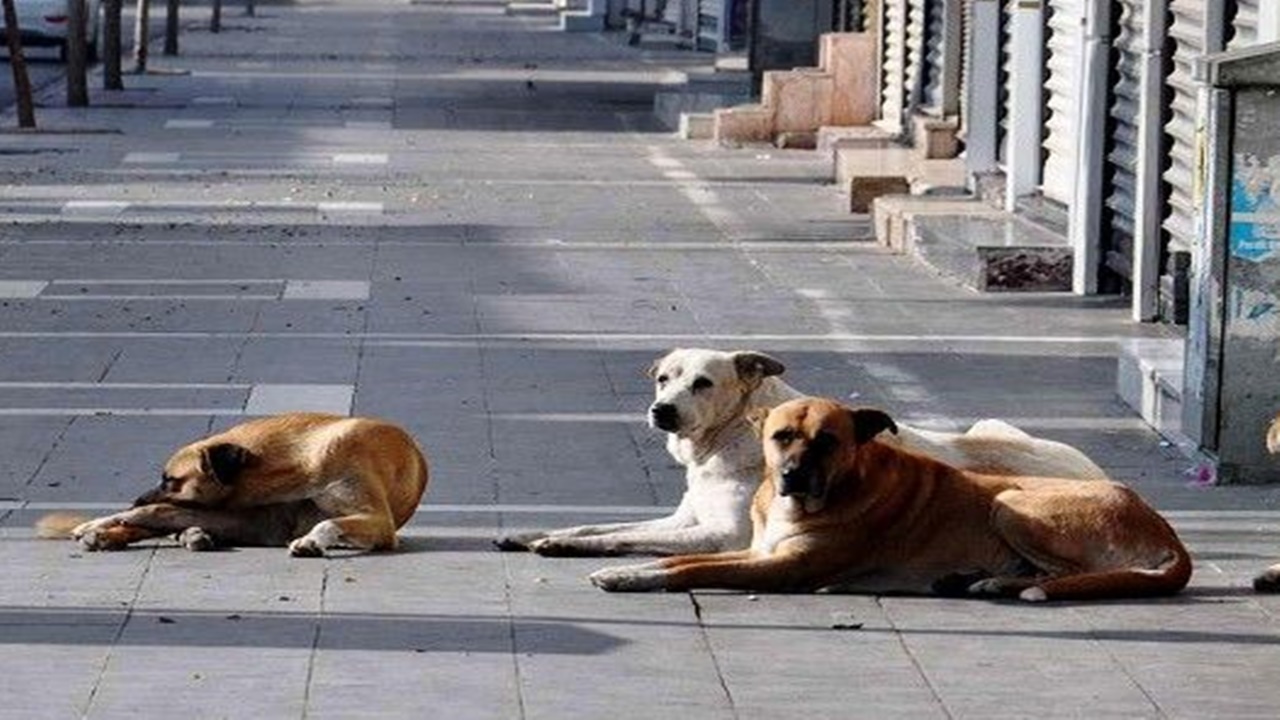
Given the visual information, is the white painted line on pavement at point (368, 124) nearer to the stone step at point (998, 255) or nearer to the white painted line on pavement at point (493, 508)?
the stone step at point (998, 255)

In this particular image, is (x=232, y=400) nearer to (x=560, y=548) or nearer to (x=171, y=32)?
(x=560, y=548)

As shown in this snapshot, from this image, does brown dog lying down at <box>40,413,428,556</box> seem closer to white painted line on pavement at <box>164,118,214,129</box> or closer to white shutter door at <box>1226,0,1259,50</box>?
white shutter door at <box>1226,0,1259,50</box>

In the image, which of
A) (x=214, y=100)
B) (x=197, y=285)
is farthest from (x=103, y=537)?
(x=214, y=100)

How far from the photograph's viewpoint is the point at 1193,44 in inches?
708

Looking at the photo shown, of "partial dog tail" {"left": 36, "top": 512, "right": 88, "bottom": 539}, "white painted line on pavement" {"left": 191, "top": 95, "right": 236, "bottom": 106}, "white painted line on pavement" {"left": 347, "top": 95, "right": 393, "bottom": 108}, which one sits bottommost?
"white painted line on pavement" {"left": 347, "top": 95, "right": 393, "bottom": 108}

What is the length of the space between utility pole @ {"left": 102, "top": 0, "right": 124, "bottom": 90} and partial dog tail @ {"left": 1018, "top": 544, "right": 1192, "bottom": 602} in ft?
94.2

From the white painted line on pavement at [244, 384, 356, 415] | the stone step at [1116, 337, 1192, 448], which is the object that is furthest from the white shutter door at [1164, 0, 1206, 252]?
the white painted line on pavement at [244, 384, 356, 415]

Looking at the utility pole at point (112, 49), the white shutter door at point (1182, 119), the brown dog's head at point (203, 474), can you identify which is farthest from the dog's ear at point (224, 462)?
the utility pole at point (112, 49)

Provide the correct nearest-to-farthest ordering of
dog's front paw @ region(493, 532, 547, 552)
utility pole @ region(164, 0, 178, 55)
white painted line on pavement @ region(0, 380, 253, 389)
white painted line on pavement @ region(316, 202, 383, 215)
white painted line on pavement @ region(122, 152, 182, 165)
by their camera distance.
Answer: dog's front paw @ region(493, 532, 547, 552)
white painted line on pavement @ region(0, 380, 253, 389)
white painted line on pavement @ region(316, 202, 383, 215)
white painted line on pavement @ region(122, 152, 182, 165)
utility pole @ region(164, 0, 178, 55)

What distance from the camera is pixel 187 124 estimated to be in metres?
34.4

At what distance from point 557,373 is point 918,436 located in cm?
532

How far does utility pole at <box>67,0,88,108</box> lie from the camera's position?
34.9 meters

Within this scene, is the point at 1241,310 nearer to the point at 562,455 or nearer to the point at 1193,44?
the point at 562,455

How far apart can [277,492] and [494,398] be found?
429cm
